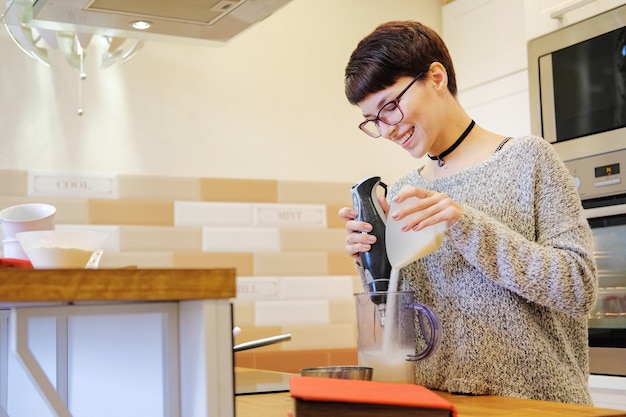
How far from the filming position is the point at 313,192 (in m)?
2.97

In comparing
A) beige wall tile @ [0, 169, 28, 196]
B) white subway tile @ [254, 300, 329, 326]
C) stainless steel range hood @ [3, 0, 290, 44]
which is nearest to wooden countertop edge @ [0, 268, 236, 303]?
stainless steel range hood @ [3, 0, 290, 44]

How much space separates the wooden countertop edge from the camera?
0.62 metres

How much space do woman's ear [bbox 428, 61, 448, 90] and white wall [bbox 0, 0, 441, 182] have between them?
58.7 inches

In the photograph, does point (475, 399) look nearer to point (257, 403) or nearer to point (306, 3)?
point (257, 403)

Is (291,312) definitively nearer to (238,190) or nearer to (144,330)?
(238,190)

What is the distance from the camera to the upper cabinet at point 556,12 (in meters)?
2.32

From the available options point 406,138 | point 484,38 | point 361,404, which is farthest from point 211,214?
point 361,404

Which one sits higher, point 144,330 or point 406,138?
point 406,138

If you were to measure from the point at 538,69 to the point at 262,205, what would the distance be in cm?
104

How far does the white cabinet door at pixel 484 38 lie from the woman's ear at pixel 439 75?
4.82 ft

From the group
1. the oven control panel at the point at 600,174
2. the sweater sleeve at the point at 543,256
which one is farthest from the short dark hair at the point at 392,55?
the oven control panel at the point at 600,174

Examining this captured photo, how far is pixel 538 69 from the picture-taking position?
253 cm

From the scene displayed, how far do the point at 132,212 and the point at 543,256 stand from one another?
69.4 inches

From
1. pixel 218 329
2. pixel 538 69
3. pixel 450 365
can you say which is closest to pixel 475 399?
pixel 450 365
